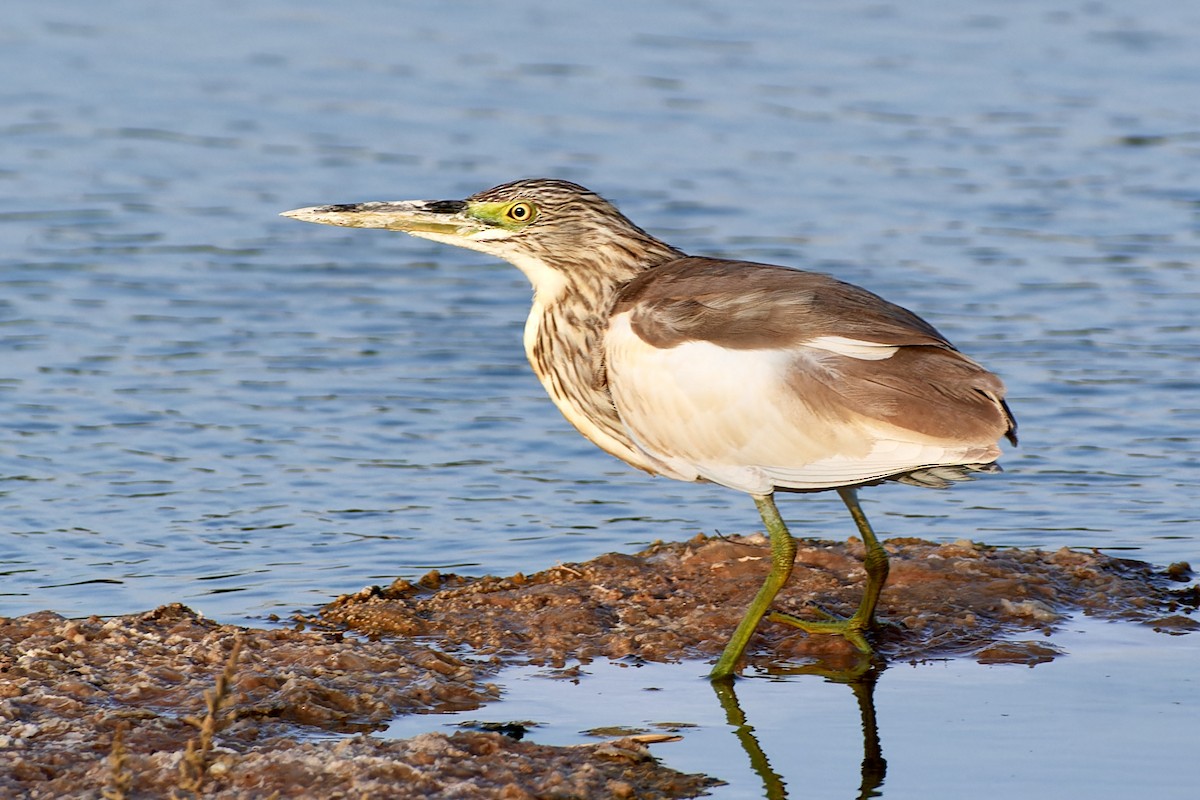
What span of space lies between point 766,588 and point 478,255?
626 cm

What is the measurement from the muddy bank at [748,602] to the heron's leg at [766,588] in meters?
0.26

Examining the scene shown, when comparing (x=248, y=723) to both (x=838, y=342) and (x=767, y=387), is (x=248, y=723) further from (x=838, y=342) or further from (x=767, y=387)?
(x=838, y=342)

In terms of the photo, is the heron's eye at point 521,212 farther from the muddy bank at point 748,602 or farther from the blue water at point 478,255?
the blue water at point 478,255

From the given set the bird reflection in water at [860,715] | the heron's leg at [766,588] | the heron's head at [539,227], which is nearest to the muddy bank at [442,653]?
the bird reflection in water at [860,715]

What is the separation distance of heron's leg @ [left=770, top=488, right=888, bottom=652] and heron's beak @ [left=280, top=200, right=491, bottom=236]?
1643mm

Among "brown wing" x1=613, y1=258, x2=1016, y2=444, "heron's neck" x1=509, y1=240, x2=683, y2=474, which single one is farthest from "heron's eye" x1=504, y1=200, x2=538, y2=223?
"brown wing" x1=613, y1=258, x2=1016, y2=444

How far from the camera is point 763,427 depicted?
6.13 meters

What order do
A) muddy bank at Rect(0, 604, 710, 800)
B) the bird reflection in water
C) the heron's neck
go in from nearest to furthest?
1. muddy bank at Rect(0, 604, 710, 800)
2. the bird reflection in water
3. the heron's neck

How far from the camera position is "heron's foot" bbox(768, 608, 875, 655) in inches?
253

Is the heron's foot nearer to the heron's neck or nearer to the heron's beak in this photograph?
the heron's neck

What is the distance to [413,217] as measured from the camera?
6953 mm

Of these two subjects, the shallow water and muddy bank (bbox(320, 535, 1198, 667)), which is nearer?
the shallow water

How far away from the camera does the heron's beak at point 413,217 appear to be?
6.91 meters

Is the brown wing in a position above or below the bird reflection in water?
above
